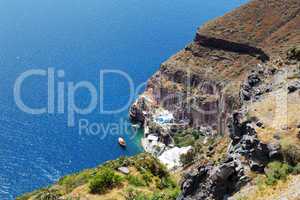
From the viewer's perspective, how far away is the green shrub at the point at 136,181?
48237mm

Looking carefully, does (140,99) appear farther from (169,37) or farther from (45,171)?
(169,37)

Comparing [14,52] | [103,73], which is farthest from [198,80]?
[14,52]

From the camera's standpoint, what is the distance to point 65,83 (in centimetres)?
13038

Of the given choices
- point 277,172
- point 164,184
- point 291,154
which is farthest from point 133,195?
point 291,154

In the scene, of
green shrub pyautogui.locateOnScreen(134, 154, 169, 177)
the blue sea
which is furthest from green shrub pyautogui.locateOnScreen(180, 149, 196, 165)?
green shrub pyautogui.locateOnScreen(134, 154, 169, 177)

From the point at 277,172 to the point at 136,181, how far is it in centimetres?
2255

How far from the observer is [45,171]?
9469cm

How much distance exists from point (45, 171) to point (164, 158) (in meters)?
20.8

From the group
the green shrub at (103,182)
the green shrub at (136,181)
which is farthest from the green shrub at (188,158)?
the green shrub at (103,182)

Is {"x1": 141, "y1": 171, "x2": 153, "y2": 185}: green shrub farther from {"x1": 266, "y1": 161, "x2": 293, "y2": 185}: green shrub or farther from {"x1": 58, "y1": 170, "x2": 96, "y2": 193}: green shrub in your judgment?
{"x1": 266, "y1": 161, "x2": 293, "y2": 185}: green shrub

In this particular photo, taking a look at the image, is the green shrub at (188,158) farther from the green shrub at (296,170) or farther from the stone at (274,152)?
the green shrub at (296,170)

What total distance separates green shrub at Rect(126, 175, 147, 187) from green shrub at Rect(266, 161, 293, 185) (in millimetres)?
21748

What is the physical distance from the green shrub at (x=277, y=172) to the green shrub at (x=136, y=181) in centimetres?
2175

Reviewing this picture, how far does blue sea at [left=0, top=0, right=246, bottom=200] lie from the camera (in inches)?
3858
